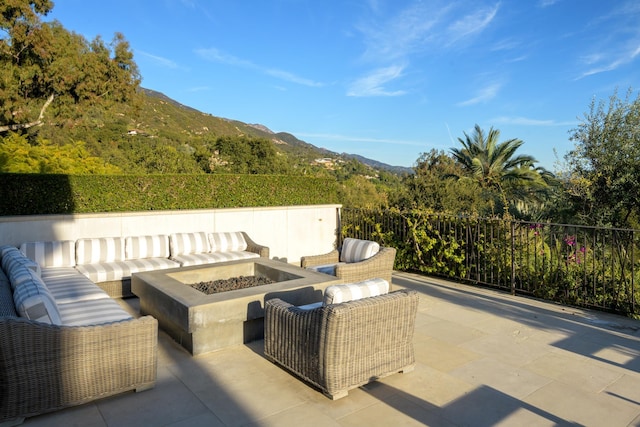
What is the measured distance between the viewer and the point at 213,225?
880cm

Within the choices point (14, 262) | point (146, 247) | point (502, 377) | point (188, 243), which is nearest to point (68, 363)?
point (14, 262)

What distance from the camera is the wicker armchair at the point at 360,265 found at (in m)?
5.74

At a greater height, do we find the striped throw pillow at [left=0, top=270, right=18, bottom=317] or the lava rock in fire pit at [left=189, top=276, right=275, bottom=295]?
the striped throw pillow at [left=0, top=270, right=18, bottom=317]

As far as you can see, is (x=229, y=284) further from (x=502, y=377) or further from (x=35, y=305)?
(x=502, y=377)

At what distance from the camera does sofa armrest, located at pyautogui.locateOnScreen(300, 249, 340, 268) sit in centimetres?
683

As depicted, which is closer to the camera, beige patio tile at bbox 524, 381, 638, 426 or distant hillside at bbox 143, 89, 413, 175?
beige patio tile at bbox 524, 381, 638, 426

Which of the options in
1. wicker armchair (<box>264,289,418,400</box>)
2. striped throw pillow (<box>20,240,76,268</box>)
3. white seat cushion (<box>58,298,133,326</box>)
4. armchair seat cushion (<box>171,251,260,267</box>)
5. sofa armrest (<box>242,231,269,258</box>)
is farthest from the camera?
sofa armrest (<box>242,231,269,258</box>)

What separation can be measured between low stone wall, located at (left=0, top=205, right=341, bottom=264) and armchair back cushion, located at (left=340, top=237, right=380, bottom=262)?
2.36 meters

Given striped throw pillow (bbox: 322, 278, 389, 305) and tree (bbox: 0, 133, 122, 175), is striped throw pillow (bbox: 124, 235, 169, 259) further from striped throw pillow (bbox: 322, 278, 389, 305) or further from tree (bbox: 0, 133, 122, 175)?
striped throw pillow (bbox: 322, 278, 389, 305)

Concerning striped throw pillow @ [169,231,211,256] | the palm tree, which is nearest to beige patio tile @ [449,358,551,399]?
striped throw pillow @ [169,231,211,256]

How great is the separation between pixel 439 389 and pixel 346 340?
3.06 feet

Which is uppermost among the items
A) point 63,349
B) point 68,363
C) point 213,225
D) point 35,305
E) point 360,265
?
point 213,225

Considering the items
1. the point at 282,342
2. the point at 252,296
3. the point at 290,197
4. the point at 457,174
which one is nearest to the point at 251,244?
the point at 290,197

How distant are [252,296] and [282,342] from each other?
0.88m
